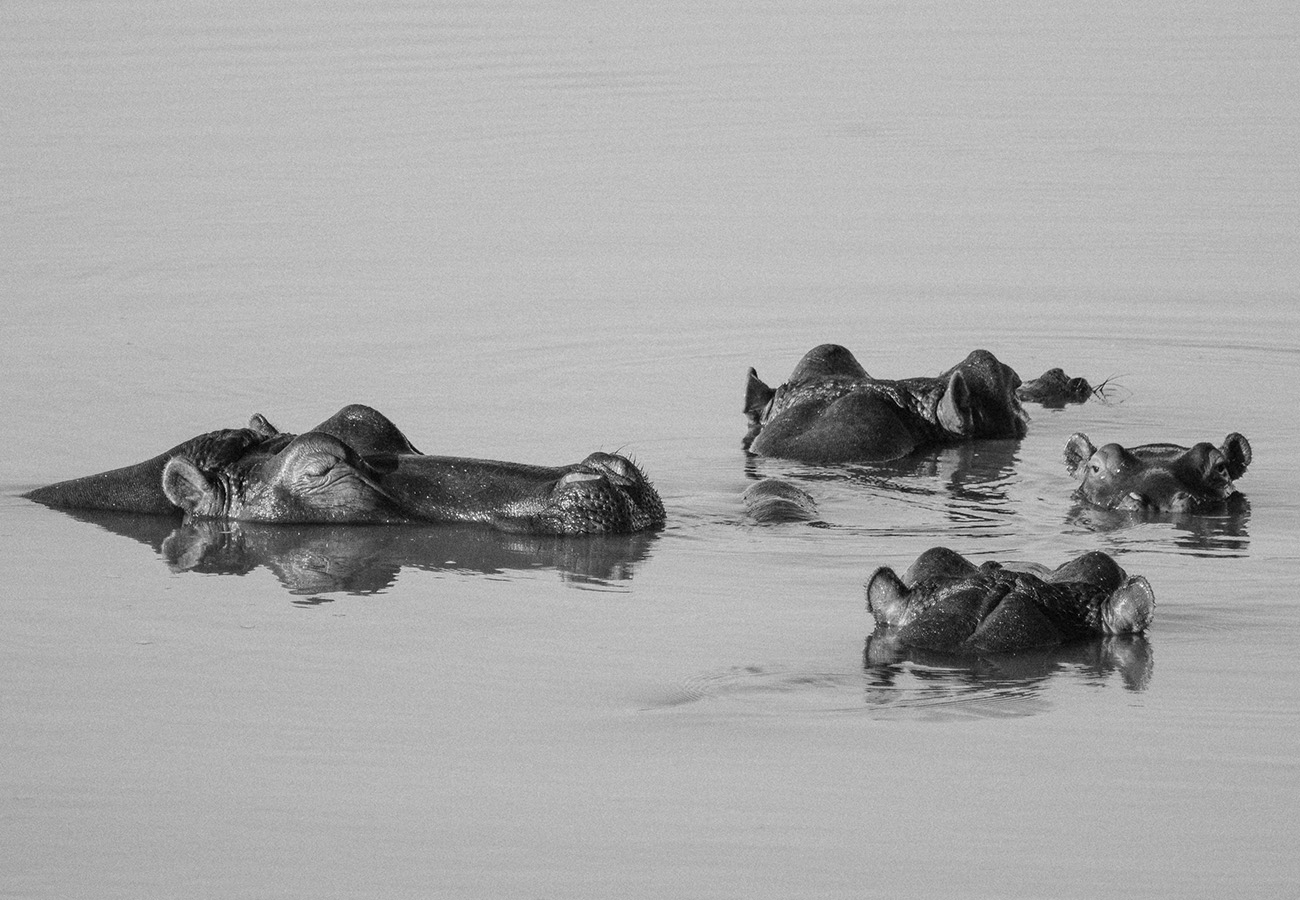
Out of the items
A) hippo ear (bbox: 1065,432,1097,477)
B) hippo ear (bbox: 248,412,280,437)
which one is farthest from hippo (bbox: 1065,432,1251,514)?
hippo ear (bbox: 248,412,280,437)

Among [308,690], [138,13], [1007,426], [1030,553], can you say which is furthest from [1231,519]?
[138,13]

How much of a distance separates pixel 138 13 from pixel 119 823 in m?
26.2

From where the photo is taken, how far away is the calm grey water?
22.9 ft

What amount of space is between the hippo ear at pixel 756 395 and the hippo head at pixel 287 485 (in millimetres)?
2938

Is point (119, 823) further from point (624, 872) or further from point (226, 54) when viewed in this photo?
point (226, 54)

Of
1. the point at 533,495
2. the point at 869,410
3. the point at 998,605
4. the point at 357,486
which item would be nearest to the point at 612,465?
the point at 533,495

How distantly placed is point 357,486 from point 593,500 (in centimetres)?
118

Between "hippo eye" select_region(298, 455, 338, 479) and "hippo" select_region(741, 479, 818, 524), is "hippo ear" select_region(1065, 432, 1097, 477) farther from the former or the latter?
"hippo eye" select_region(298, 455, 338, 479)

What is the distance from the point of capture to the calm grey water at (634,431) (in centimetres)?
697

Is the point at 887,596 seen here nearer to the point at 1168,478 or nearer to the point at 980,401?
the point at 1168,478

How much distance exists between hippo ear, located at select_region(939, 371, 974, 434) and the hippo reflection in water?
2.52m

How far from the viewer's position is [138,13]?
104 ft

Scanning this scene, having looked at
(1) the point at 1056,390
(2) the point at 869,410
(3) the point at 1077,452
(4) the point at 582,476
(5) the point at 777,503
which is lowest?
(5) the point at 777,503

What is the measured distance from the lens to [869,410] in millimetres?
12797
